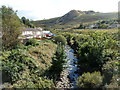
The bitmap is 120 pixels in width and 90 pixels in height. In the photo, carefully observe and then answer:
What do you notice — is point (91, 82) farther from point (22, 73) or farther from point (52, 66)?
point (22, 73)

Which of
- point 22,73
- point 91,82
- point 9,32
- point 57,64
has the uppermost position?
point 9,32

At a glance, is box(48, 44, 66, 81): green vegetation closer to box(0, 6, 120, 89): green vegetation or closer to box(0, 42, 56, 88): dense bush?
box(0, 6, 120, 89): green vegetation

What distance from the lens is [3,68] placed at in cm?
1398

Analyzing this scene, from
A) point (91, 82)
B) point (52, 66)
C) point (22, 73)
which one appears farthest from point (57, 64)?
point (91, 82)

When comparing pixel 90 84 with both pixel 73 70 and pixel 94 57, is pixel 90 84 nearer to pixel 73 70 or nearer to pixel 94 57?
pixel 94 57

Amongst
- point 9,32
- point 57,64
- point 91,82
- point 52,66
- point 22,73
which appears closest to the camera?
point 91,82

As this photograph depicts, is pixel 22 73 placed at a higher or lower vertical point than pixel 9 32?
lower

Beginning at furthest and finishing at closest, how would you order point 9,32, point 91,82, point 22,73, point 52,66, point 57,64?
point 9,32, point 52,66, point 57,64, point 22,73, point 91,82

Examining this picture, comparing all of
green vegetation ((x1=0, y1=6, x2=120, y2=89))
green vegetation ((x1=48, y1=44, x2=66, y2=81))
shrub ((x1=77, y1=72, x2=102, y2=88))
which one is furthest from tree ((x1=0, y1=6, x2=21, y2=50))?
shrub ((x1=77, y1=72, x2=102, y2=88))

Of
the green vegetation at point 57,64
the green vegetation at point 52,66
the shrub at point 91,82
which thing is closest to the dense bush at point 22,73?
the green vegetation at point 52,66

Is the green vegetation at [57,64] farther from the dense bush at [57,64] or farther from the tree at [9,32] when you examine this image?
the tree at [9,32]

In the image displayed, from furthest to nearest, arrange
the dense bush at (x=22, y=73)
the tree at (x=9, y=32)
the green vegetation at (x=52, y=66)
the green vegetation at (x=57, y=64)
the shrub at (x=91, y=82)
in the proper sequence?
the tree at (x=9, y=32), the green vegetation at (x=57, y=64), the dense bush at (x=22, y=73), the green vegetation at (x=52, y=66), the shrub at (x=91, y=82)

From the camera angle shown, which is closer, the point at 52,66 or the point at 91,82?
the point at 91,82

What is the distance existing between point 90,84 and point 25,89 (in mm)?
6028
